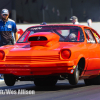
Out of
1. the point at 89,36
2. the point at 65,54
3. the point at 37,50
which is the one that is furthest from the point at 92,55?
the point at 37,50

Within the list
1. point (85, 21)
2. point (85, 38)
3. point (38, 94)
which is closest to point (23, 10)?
point (85, 21)

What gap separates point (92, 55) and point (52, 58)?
4.11ft

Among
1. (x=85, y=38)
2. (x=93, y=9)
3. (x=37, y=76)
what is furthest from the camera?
(x=93, y=9)

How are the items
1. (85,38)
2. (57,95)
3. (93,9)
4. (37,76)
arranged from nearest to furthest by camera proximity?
(57,95) < (37,76) < (85,38) < (93,9)

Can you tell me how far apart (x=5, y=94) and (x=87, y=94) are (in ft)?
4.76

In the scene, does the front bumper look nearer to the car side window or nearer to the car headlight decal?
the car headlight decal

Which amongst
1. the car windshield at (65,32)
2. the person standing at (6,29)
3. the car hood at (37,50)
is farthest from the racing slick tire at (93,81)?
the person standing at (6,29)

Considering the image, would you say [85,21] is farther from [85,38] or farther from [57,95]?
[57,95]

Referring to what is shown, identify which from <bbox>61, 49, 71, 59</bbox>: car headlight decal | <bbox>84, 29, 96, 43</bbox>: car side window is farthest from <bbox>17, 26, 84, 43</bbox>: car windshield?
<bbox>61, 49, 71, 59</bbox>: car headlight decal

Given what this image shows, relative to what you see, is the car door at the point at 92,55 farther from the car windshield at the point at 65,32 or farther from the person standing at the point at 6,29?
the person standing at the point at 6,29

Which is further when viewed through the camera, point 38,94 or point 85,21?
point 85,21

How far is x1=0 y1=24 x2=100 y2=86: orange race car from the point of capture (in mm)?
7840

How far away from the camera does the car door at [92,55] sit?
28.6 ft

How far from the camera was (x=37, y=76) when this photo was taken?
797cm
